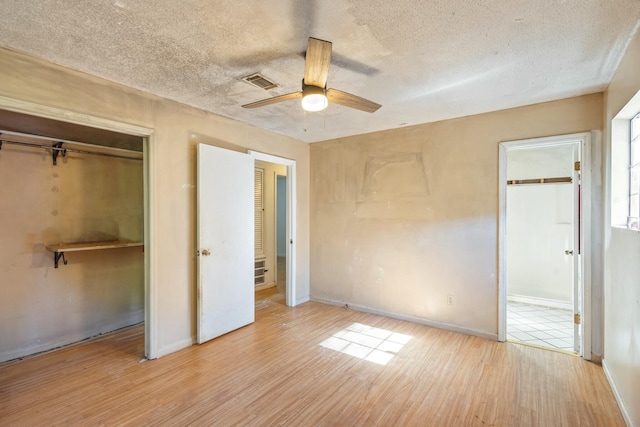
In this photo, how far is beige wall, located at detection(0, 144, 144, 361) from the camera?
2777mm

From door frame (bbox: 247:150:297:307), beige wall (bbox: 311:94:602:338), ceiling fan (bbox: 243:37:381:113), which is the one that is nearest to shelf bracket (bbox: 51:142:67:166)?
ceiling fan (bbox: 243:37:381:113)

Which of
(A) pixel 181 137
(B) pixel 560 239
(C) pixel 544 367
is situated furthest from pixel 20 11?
(B) pixel 560 239

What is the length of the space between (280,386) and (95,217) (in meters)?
2.81

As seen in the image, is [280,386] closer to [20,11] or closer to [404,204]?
[404,204]

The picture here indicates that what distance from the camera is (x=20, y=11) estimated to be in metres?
1.63

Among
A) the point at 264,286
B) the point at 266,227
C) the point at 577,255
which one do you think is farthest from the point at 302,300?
the point at 577,255

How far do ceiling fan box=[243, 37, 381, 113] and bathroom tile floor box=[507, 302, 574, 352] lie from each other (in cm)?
308

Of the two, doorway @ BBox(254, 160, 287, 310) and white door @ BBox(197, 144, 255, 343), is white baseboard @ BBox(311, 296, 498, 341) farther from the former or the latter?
white door @ BBox(197, 144, 255, 343)

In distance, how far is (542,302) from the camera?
4.48 meters

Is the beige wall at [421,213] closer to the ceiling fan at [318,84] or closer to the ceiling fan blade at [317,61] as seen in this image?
the ceiling fan at [318,84]

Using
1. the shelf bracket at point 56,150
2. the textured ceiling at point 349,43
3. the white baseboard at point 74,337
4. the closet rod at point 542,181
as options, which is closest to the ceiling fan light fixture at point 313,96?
the textured ceiling at point 349,43

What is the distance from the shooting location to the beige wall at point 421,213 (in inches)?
127

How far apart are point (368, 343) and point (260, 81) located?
2764 millimetres

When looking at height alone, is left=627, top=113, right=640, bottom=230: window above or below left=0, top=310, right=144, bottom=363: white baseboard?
above
